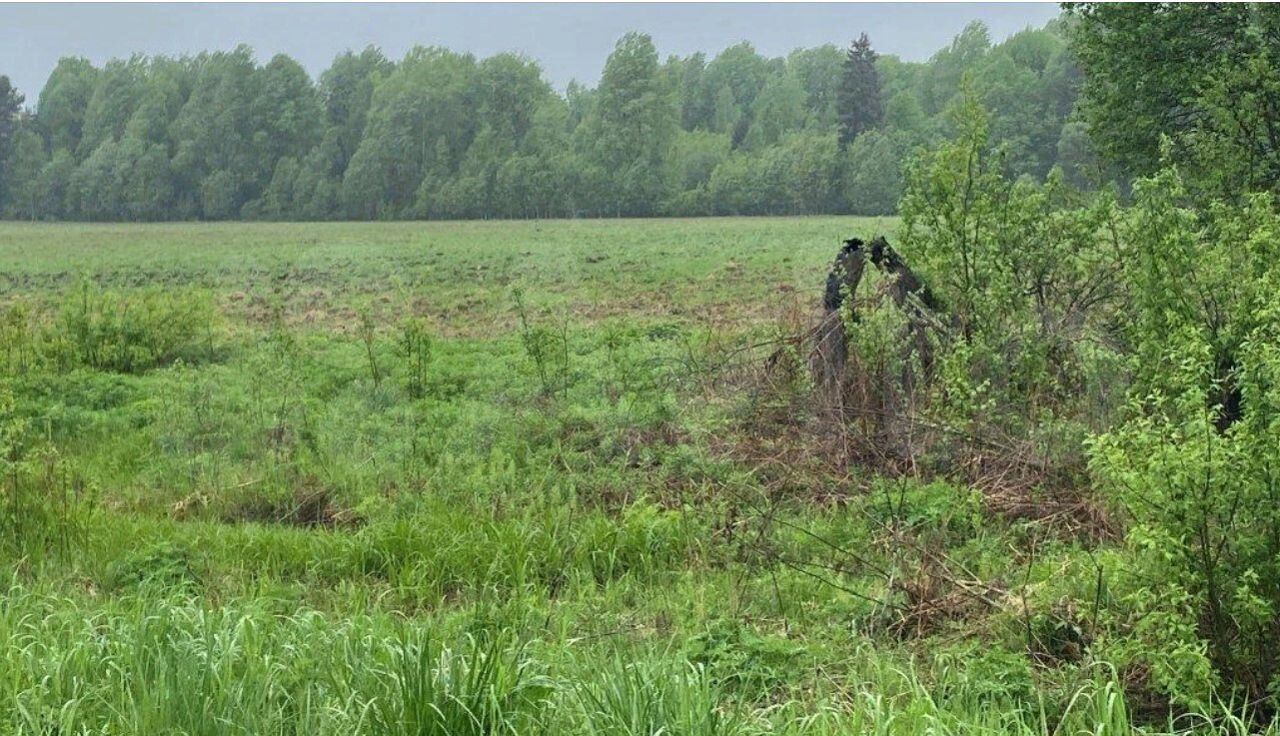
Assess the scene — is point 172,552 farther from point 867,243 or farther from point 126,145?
point 126,145

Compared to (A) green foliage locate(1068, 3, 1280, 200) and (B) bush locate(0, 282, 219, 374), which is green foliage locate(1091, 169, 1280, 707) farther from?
(B) bush locate(0, 282, 219, 374)

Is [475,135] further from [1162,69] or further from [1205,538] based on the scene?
[1205,538]

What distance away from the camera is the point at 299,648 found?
497 centimetres

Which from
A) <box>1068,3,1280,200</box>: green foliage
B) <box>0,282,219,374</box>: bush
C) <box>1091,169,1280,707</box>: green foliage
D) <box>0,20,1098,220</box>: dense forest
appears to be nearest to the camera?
<box>1091,169,1280,707</box>: green foliage

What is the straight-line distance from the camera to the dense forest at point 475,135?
49156 mm

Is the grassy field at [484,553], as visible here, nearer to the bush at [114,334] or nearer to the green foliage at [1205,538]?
the bush at [114,334]

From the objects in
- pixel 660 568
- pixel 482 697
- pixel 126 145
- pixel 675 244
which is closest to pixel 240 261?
pixel 675 244

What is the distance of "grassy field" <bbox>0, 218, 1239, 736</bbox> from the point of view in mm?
4402

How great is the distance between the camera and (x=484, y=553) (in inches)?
280

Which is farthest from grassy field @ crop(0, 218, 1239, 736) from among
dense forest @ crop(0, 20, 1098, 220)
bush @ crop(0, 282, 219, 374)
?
dense forest @ crop(0, 20, 1098, 220)

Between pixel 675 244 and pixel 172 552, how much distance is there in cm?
3137

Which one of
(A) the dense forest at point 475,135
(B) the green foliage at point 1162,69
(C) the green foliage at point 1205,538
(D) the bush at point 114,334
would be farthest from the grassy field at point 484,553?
(A) the dense forest at point 475,135

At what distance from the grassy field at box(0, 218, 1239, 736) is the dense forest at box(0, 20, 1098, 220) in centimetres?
2973

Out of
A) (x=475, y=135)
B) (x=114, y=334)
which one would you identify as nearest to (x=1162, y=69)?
(x=114, y=334)
